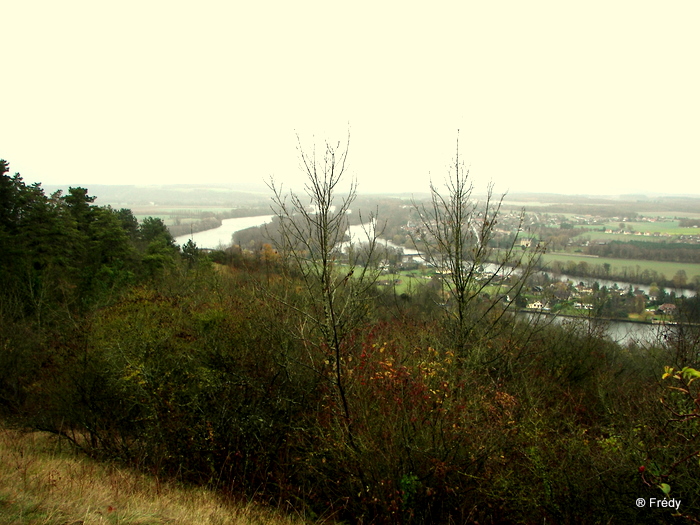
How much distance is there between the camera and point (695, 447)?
4.47 meters

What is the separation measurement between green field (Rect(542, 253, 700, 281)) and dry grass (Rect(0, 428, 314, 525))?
23.1m

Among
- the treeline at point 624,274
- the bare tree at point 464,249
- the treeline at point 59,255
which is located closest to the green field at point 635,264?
the treeline at point 624,274

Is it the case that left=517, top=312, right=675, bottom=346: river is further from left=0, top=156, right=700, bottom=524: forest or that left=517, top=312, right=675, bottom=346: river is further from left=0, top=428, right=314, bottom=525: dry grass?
left=0, top=428, right=314, bottom=525: dry grass

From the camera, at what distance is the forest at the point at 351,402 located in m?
5.29

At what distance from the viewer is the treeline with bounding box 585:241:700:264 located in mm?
28469

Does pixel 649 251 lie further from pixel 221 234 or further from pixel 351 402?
pixel 221 234

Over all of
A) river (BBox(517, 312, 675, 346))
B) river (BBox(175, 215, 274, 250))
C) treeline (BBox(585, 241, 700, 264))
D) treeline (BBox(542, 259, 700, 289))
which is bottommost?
river (BBox(517, 312, 675, 346))

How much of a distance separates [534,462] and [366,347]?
11.3 feet

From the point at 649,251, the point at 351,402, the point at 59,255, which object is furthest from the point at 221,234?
the point at 351,402

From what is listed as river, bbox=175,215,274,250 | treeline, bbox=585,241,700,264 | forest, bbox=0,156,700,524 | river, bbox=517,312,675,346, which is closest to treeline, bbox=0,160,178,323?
forest, bbox=0,156,700,524

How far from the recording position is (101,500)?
4.62 meters

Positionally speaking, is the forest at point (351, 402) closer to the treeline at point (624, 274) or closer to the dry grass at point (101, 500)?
the dry grass at point (101, 500)

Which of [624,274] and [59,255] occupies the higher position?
[59,255]

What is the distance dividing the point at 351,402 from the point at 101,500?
128 inches
